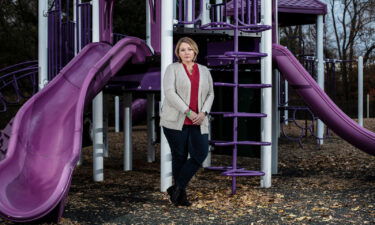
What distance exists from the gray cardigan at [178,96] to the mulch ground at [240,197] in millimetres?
870

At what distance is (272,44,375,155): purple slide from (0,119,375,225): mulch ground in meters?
0.61

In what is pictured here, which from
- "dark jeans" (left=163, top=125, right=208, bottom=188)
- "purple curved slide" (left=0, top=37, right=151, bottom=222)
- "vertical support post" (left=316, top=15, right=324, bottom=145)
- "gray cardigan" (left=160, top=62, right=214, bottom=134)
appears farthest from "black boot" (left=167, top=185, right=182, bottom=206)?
"vertical support post" (left=316, top=15, right=324, bottom=145)

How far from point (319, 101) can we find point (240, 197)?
1.82 meters

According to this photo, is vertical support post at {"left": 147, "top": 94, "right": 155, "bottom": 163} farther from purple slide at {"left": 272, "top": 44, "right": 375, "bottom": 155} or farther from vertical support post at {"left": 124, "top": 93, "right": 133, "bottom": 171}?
purple slide at {"left": 272, "top": 44, "right": 375, "bottom": 155}

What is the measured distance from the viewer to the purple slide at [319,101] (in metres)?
7.68

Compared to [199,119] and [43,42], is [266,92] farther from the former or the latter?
[43,42]

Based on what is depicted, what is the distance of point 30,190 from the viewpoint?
5676 mm

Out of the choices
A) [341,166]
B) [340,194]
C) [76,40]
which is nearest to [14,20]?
[76,40]

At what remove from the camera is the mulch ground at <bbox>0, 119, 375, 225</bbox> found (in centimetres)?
563

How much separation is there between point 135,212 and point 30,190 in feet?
3.31

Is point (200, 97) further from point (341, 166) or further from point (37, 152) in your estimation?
point (341, 166)

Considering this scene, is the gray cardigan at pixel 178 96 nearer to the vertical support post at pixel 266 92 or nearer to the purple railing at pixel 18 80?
the vertical support post at pixel 266 92

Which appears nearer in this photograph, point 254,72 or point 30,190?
point 30,190

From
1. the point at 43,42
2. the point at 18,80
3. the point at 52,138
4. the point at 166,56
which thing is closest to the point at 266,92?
the point at 166,56
